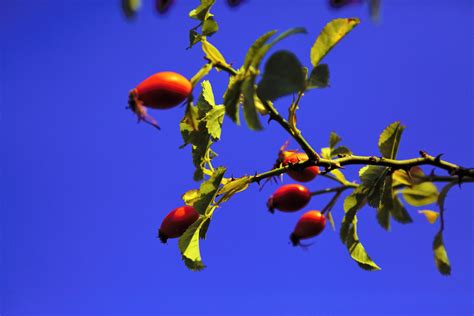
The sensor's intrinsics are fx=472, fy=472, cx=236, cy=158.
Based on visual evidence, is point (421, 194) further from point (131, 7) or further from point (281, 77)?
point (131, 7)

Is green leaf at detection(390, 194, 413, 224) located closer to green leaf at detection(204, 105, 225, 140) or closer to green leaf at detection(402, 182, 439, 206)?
green leaf at detection(402, 182, 439, 206)

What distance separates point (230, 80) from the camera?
6.29 ft

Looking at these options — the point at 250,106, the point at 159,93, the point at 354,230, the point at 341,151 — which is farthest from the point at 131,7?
the point at 354,230

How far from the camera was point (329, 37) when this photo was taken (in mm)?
1871

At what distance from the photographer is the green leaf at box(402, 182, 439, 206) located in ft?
7.40

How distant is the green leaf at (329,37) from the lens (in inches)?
73.0

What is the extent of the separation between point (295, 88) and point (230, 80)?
419 mm

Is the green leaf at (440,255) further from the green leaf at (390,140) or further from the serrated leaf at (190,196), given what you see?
the serrated leaf at (190,196)

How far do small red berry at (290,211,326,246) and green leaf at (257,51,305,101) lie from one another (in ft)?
3.59

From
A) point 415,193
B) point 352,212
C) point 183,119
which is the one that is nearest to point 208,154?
point 183,119

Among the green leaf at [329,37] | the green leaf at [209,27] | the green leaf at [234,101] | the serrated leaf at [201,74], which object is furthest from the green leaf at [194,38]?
the green leaf at [329,37]

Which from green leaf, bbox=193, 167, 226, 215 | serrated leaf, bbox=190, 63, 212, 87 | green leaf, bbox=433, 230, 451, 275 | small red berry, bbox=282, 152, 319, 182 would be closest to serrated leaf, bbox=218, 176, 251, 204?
green leaf, bbox=193, 167, 226, 215

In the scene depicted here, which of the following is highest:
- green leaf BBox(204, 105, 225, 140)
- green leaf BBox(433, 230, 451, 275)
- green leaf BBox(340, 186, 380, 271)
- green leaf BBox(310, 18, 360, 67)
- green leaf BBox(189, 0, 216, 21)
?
green leaf BBox(189, 0, 216, 21)

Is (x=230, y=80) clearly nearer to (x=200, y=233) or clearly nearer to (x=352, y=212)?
(x=200, y=233)
